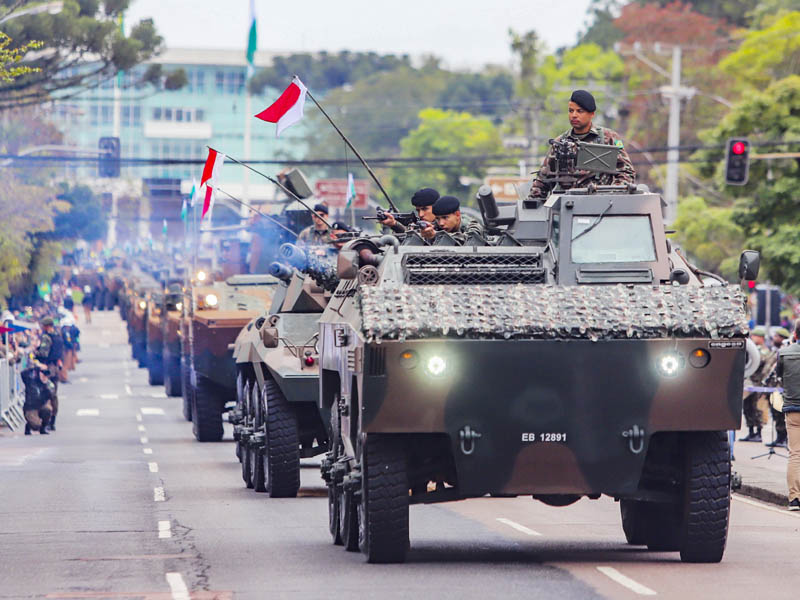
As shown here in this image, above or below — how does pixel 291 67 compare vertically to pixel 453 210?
above

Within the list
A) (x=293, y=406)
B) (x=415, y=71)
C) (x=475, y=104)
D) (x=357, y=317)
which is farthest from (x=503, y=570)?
(x=415, y=71)

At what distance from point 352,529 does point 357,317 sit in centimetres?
184

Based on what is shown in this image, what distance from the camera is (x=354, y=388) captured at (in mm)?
14109

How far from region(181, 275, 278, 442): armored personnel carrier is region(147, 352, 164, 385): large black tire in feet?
58.6

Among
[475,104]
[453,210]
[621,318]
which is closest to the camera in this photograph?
[621,318]

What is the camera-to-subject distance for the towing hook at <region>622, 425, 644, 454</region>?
44.7 ft

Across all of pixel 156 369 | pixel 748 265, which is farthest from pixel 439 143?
pixel 748 265

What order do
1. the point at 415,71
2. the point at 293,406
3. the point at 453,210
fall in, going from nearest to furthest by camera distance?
the point at 453,210 < the point at 293,406 < the point at 415,71

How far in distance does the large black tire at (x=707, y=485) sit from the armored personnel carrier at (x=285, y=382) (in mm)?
6346

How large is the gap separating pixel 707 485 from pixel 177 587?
12.2 ft

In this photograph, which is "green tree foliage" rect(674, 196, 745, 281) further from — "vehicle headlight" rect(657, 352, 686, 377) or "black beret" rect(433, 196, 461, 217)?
"vehicle headlight" rect(657, 352, 686, 377)

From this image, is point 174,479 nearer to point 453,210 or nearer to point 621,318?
point 453,210

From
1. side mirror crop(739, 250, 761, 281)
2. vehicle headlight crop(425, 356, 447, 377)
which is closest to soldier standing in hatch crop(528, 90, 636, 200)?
side mirror crop(739, 250, 761, 281)

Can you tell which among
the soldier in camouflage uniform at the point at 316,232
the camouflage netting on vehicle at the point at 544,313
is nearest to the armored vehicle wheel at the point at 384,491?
the camouflage netting on vehicle at the point at 544,313
